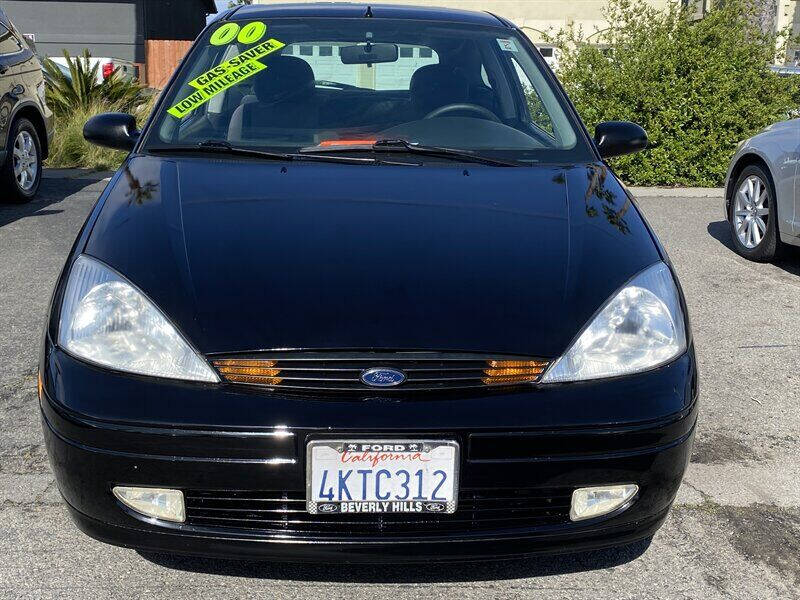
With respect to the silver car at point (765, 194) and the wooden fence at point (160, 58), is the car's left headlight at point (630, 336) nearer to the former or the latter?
the silver car at point (765, 194)

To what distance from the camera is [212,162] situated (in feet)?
10.8

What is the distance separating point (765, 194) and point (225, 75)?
4209 millimetres

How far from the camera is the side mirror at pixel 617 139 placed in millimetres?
3828

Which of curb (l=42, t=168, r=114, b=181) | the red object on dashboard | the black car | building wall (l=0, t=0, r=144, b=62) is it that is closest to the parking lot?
the black car

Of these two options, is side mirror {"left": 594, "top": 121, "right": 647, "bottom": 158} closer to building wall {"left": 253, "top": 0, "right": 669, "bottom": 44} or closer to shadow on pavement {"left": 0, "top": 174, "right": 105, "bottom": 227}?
shadow on pavement {"left": 0, "top": 174, "right": 105, "bottom": 227}

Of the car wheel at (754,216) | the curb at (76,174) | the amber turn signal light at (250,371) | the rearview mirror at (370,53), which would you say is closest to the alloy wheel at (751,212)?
the car wheel at (754,216)

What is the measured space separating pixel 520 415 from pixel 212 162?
1.54 meters

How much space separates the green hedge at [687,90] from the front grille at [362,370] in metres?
7.74

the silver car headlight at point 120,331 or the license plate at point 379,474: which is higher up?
the silver car headlight at point 120,331

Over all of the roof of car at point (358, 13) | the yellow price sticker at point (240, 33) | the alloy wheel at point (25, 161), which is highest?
the roof of car at point (358, 13)

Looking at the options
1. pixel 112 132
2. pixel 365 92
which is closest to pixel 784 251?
pixel 365 92

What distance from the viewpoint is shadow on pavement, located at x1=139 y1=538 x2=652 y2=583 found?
267 centimetres

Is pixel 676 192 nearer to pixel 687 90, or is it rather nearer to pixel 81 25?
pixel 687 90

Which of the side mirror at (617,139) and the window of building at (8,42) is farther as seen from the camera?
the window of building at (8,42)
